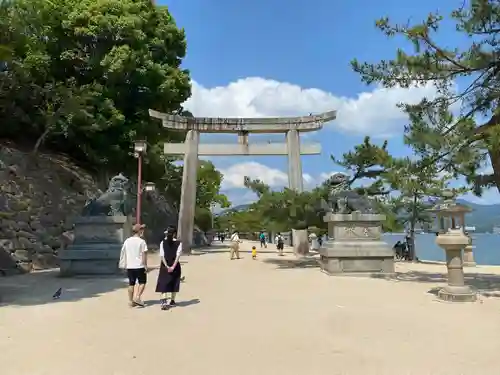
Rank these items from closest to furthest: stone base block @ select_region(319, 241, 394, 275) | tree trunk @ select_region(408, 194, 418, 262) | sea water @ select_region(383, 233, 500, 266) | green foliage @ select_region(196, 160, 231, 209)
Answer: stone base block @ select_region(319, 241, 394, 275), tree trunk @ select_region(408, 194, 418, 262), sea water @ select_region(383, 233, 500, 266), green foliage @ select_region(196, 160, 231, 209)

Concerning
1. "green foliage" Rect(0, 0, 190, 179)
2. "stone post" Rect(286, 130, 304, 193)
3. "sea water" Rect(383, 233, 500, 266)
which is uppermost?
"green foliage" Rect(0, 0, 190, 179)

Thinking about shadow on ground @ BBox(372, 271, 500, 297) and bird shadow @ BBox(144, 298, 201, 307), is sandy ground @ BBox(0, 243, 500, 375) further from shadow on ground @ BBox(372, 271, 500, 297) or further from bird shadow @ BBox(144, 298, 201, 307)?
shadow on ground @ BBox(372, 271, 500, 297)

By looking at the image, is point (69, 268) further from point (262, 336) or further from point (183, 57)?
point (183, 57)

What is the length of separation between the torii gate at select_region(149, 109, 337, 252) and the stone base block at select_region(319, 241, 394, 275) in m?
9.43

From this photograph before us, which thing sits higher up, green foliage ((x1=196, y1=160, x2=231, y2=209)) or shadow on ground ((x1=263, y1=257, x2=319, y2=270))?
green foliage ((x1=196, y1=160, x2=231, y2=209))

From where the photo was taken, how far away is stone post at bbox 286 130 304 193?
21609 millimetres

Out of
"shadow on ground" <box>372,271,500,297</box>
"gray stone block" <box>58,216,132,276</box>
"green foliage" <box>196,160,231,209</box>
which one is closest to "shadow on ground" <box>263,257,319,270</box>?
"shadow on ground" <box>372,271,500,297</box>

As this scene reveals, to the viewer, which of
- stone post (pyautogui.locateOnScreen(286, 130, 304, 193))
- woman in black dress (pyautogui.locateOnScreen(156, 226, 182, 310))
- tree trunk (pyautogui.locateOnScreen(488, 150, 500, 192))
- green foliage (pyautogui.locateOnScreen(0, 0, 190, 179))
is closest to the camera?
woman in black dress (pyautogui.locateOnScreen(156, 226, 182, 310))

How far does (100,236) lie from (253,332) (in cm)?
814

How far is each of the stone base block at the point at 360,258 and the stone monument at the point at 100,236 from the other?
5940 millimetres

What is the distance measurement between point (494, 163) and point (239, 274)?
7126 millimetres

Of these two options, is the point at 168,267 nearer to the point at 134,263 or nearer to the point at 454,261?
the point at 134,263

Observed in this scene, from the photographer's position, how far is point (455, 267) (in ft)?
25.8

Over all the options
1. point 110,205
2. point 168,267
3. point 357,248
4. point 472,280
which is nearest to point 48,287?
point 110,205
